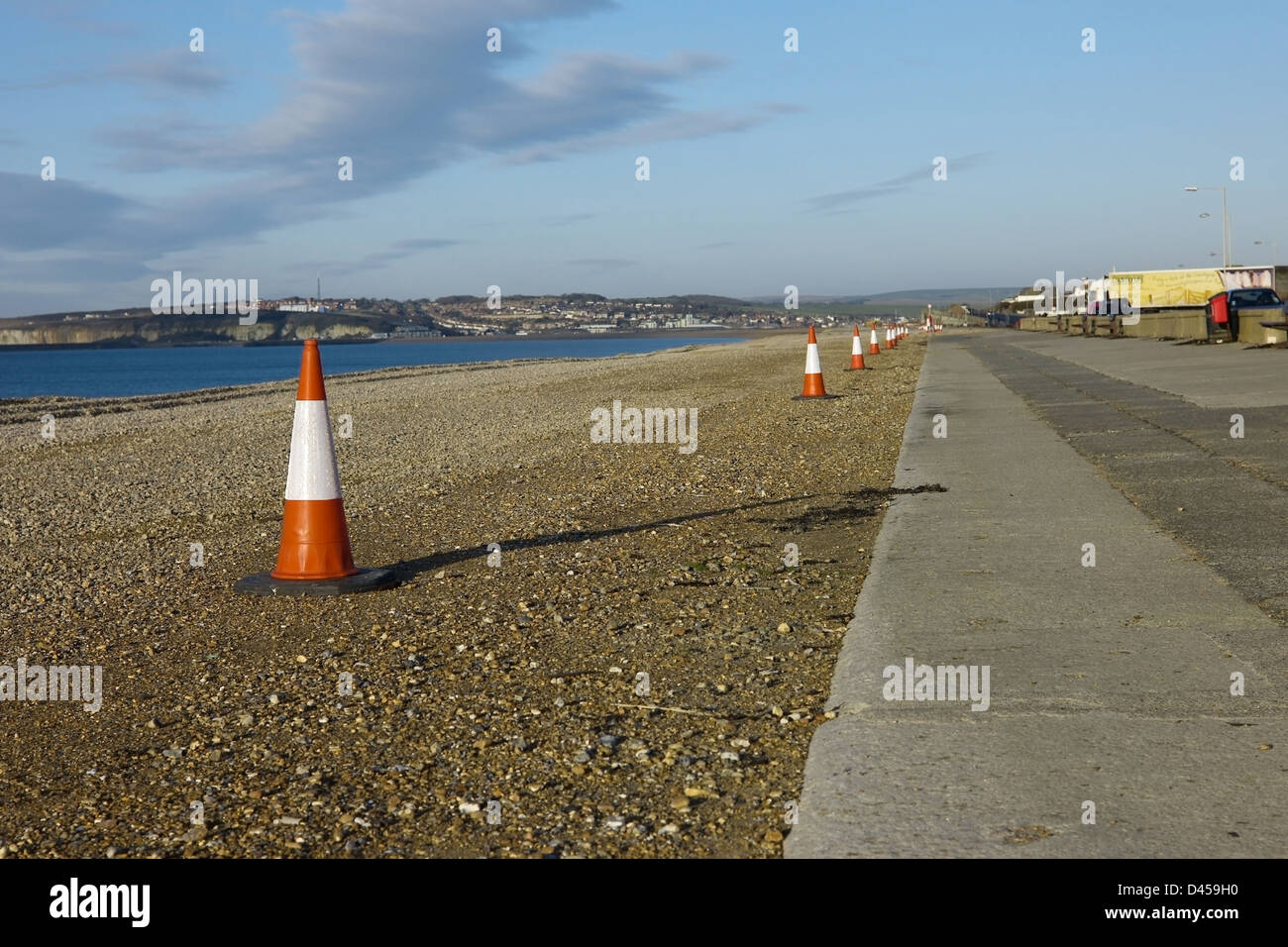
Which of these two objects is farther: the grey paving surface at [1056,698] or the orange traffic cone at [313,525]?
the orange traffic cone at [313,525]

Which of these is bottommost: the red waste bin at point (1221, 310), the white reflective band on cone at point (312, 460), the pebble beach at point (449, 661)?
the pebble beach at point (449, 661)

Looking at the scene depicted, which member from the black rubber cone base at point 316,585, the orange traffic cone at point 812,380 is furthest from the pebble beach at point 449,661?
the orange traffic cone at point 812,380

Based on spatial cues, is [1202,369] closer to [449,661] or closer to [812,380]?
[812,380]

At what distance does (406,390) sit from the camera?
104 feet

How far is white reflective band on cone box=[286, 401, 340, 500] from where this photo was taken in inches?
263

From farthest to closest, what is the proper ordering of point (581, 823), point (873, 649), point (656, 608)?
1. point (656, 608)
2. point (873, 649)
3. point (581, 823)

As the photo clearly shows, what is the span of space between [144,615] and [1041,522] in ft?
16.4

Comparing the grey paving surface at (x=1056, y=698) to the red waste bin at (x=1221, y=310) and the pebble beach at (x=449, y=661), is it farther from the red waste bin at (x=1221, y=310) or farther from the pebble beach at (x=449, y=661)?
the red waste bin at (x=1221, y=310)

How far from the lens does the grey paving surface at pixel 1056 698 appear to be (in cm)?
321

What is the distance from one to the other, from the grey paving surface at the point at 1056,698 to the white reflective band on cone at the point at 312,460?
2.78 m

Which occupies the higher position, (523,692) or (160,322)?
(160,322)

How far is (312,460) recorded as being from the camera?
22.1 ft

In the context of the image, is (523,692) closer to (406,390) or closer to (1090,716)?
(1090,716)

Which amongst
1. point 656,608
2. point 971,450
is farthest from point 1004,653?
point 971,450
